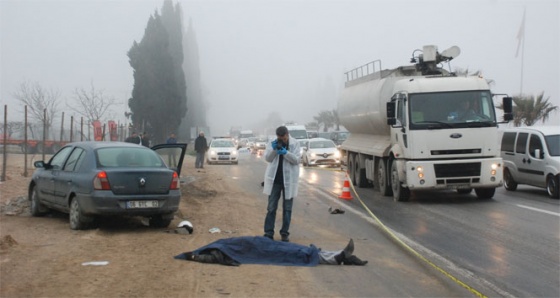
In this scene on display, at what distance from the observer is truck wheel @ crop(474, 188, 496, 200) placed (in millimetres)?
16109

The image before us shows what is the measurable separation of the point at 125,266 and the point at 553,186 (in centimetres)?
1273

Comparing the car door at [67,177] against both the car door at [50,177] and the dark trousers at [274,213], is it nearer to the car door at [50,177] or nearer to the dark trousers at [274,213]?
the car door at [50,177]

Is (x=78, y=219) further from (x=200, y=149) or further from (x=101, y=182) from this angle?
(x=200, y=149)

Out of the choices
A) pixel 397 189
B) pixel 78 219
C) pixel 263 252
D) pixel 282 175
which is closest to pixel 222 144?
pixel 397 189

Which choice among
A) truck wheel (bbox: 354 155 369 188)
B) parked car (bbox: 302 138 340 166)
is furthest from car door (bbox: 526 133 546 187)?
parked car (bbox: 302 138 340 166)

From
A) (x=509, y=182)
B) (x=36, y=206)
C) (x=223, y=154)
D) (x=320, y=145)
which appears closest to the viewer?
(x=36, y=206)

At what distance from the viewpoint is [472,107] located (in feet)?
50.4

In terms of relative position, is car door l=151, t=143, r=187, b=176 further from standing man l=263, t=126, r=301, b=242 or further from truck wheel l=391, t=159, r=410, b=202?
truck wheel l=391, t=159, r=410, b=202

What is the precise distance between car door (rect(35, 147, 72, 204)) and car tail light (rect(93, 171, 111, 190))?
1622 mm

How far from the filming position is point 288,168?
374 inches

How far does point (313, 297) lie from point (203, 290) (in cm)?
115

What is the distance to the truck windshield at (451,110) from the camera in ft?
49.4

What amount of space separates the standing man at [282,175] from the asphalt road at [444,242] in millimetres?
841

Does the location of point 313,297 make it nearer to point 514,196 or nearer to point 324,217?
point 324,217
